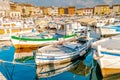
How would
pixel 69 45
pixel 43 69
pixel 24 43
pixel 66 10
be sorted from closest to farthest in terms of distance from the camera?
1. pixel 43 69
2. pixel 69 45
3. pixel 24 43
4. pixel 66 10

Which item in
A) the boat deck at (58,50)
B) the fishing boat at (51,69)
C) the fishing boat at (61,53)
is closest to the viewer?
the fishing boat at (51,69)

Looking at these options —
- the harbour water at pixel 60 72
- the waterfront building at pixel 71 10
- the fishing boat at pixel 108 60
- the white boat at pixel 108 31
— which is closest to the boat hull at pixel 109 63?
the fishing boat at pixel 108 60

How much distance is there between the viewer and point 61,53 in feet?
63.7

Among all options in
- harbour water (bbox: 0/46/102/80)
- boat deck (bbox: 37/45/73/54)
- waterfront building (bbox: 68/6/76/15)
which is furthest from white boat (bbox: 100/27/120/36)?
waterfront building (bbox: 68/6/76/15)

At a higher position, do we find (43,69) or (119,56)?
(119,56)

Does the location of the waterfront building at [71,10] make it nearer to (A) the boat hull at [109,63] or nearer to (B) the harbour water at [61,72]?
(B) the harbour water at [61,72]

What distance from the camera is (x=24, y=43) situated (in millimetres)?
27516

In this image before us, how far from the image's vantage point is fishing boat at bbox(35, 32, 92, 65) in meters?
17.7

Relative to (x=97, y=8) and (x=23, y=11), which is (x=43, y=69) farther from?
(x=97, y=8)

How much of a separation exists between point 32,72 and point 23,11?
109410 millimetres

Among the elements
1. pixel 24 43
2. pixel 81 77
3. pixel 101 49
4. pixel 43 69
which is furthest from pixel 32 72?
pixel 24 43

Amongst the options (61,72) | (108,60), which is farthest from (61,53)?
(108,60)

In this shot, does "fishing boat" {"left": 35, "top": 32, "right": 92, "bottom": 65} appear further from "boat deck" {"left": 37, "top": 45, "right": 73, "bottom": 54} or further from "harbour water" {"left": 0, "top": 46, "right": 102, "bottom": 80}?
"harbour water" {"left": 0, "top": 46, "right": 102, "bottom": 80}

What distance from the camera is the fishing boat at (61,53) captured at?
698 inches
